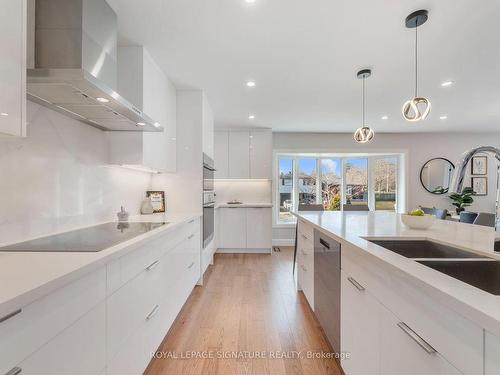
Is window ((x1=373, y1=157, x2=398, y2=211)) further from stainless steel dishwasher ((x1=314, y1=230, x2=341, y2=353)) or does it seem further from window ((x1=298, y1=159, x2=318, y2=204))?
stainless steel dishwasher ((x1=314, y1=230, x2=341, y2=353))

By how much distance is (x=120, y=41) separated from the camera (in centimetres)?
220

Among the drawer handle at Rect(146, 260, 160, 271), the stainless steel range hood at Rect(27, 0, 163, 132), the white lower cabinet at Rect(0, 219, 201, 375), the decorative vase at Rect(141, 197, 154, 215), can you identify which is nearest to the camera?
the white lower cabinet at Rect(0, 219, 201, 375)

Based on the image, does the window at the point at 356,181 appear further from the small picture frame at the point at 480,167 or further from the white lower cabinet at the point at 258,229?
the white lower cabinet at the point at 258,229

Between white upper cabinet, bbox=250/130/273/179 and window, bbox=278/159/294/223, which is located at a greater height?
white upper cabinet, bbox=250/130/273/179

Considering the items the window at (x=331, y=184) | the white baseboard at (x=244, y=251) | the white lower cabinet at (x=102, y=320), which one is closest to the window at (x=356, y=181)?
the window at (x=331, y=184)

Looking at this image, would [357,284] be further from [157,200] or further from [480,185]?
[480,185]

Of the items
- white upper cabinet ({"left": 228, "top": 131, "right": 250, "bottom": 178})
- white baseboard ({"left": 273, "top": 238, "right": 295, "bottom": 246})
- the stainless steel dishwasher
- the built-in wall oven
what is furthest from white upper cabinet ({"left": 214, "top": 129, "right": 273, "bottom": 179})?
the stainless steel dishwasher

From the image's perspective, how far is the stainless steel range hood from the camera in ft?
4.04

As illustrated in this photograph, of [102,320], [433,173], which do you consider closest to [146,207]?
[102,320]

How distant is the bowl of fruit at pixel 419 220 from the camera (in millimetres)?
1666

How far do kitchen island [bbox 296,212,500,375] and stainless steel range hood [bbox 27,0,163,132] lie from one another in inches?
61.2

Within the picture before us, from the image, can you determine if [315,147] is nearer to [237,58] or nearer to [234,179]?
[234,179]

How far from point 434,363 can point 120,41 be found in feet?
9.23

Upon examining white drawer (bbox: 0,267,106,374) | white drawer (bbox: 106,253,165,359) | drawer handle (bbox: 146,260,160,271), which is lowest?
white drawer (bbox: 106,253,165,359)
